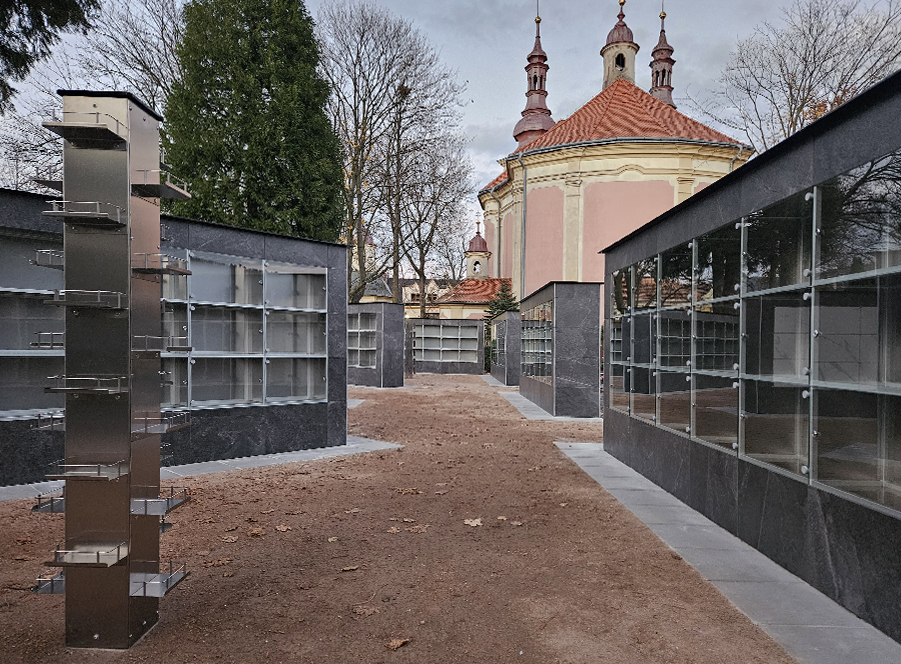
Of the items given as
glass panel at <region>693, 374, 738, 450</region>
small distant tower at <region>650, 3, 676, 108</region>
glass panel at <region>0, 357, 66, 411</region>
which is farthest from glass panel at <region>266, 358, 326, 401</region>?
small distant tower at <region>650, 3, 676, 108</region>

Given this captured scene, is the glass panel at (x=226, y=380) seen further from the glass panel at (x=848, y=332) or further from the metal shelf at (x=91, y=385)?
the glass panel at (x=848, y=332)

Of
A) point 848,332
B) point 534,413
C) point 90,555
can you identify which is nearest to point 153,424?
point 90,555

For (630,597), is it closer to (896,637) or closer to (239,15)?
(896,637)

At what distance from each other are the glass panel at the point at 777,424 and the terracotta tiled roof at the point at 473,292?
38.2m

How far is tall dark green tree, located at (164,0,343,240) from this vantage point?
13555mm

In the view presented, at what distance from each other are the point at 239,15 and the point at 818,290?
45.1 ft

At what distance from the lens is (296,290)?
8914 millimetres

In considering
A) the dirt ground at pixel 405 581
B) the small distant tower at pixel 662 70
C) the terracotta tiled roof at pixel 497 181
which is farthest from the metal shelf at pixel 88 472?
the small distant tower at pixel 662 70

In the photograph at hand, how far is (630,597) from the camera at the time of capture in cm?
394

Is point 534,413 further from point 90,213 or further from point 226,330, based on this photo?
point 90,213

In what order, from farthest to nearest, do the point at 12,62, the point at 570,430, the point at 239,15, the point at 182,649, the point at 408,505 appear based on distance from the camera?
the point at 239,15, the point at 570,430, the point at 12,62, the point at 408,505, the point at 182,649

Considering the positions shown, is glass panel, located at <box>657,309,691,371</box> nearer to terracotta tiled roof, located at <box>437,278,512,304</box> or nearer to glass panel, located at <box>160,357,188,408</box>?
glass panel, located at <box>160,357,188,408</box>

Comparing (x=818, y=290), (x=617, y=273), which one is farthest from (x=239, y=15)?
(x=818, y=290)

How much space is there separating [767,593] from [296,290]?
682cm
